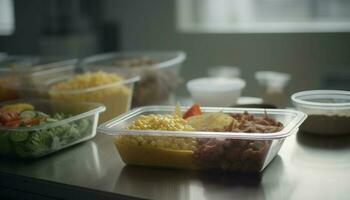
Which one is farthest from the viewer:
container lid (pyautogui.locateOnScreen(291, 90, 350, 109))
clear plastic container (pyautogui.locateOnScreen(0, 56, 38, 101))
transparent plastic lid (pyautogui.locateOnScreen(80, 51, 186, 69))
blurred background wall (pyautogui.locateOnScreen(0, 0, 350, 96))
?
blurred background wall (pyautogui.locateOnScreen(0, 0, 350, 96))

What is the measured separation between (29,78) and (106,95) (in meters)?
0.33

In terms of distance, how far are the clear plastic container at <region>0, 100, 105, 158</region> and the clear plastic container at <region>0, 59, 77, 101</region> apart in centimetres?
25

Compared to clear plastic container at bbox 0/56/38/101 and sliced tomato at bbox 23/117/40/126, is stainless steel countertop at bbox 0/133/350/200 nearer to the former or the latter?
sliced tomato at bbox 23/117/40/126

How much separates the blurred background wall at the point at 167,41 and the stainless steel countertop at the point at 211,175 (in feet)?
3.91

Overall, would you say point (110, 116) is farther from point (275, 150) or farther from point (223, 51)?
point (223, 51)

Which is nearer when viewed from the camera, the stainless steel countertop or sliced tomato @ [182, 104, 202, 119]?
the stainless steel countertop

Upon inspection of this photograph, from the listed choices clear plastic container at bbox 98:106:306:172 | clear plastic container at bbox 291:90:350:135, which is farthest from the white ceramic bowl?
clear plastic container at bbox 98:106:306:172

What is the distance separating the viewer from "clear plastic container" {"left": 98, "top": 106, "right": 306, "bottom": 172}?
0.86 metres

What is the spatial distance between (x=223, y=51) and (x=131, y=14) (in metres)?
0.62

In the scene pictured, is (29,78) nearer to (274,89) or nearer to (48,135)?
(48,135)

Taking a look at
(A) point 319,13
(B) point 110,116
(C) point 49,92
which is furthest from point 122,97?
(A) point 319,13

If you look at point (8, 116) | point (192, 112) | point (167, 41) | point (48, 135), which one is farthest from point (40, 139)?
point (167, 41)

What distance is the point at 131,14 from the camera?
2.80 meters

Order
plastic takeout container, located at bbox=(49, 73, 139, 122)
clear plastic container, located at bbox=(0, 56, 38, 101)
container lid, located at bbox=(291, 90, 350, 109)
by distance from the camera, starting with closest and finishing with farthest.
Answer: container lid, located at bbox=(291, 90, 350, 109) < plastic takeout container, located at bbox=(49, 73, 139, 122) < clear plastic container, located at bbox=(0, 56, 38, 101)
